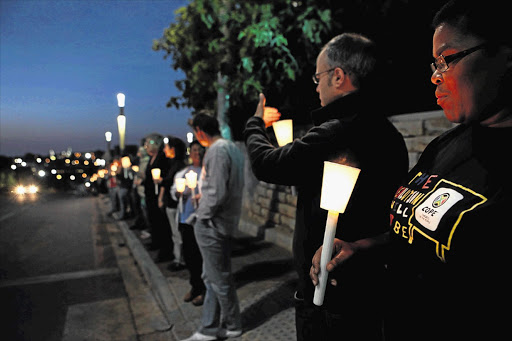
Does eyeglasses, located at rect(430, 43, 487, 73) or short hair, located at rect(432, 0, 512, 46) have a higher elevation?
short hair, located at rect(432, 0, 512, 46)

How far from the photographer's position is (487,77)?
0.98 meters

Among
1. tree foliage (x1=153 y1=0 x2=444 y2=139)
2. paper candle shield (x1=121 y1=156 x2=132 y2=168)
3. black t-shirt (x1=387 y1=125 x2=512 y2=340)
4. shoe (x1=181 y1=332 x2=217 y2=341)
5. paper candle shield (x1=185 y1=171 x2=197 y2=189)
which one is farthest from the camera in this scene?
paper candle shield (x1=121 y1=156 x2=132 y2=168)

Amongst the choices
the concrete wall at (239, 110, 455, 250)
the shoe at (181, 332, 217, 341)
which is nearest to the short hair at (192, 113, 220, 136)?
the shoe at (181, 332, 217, 341)

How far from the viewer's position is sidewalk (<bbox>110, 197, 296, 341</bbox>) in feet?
12.3

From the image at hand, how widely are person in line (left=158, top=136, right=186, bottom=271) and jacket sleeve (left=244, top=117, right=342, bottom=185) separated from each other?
13.8 ft

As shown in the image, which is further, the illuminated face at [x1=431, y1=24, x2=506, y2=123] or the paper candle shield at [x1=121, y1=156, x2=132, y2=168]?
the paper candle shield at [x1=121, y1=156, x2=132, y2=168]

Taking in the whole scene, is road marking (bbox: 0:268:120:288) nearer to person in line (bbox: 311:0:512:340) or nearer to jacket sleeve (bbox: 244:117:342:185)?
jacket sleeve (bbox: 244:117:342:185)

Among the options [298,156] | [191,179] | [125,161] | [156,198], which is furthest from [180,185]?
[125,161]

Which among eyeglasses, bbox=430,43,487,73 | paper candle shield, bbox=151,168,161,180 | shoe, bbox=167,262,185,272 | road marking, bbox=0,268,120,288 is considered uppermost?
eyeglasses, bbox=430,43,487,73

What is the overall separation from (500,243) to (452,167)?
0.87 feet

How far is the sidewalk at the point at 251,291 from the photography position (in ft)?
12.3

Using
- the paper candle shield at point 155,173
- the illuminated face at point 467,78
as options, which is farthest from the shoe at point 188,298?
the illuminated face at point 467,78

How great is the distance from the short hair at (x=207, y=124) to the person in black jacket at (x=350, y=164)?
1882mm

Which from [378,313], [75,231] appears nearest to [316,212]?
[378,313]
